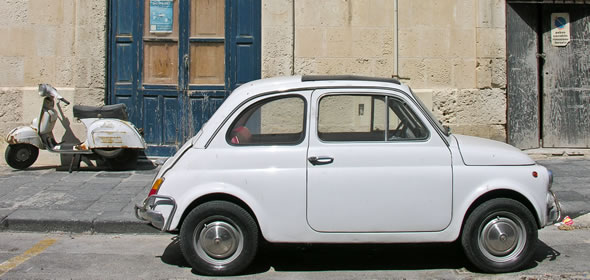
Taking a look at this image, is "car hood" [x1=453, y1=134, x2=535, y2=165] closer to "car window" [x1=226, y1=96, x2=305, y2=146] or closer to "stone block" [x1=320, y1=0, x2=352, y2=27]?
"car window" [x1=226, y1=96, x2=305, y2=146]

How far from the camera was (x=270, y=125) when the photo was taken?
5422mm

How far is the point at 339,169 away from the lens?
5090mm

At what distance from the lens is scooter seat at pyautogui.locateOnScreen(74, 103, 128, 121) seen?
9.30m

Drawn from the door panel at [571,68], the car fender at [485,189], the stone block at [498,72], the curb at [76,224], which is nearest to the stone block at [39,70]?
the curb at [76,224]

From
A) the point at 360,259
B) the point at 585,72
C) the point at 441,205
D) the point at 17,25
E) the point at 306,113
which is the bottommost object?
the point at 360,259

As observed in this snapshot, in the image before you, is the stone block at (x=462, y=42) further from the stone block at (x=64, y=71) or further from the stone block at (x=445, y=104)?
the stone block at (x=64, y=71)

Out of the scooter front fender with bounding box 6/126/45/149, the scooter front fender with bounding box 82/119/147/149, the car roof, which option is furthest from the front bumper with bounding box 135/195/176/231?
the scooter front fender with bounding box 6/126/45/149

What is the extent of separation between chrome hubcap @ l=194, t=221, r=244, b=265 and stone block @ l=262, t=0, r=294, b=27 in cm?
536

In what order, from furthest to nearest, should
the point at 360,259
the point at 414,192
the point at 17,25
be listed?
the point at 17,25 → the point at 360,259 → the point at 414,192

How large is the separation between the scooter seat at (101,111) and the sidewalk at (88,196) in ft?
2.65

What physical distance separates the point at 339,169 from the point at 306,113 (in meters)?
0.53

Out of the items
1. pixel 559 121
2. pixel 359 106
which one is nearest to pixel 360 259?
pixel 359 106

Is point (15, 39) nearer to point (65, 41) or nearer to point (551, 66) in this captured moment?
point (65, 41)

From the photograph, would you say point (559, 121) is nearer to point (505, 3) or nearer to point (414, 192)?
point (505, 3)
